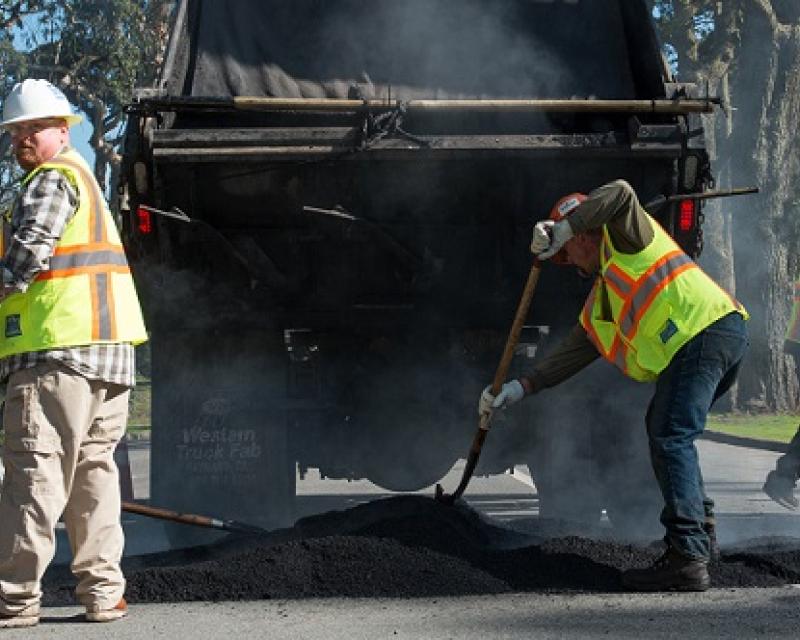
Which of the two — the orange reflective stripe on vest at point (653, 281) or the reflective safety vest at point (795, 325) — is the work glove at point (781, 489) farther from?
the orange reflective stripe on vest at point (653, 281)

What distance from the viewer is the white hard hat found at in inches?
208

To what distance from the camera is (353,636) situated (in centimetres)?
476

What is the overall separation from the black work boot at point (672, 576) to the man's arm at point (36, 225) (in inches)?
91.6

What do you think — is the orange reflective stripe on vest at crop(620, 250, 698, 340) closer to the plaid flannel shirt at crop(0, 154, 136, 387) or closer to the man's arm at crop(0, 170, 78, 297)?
the plaid flannel shirt at crop(0, 154, 136, 387)

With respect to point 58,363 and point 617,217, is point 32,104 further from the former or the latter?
point 617,217

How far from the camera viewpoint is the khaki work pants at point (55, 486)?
506 centimetres

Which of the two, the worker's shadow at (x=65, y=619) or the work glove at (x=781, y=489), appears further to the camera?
the work glove at (x=781, y=489)

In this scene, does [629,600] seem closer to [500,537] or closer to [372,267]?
[500,537]

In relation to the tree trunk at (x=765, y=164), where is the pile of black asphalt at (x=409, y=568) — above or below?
below

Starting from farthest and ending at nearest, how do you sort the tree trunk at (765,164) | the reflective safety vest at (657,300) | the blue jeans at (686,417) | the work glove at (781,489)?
the tree trunk at (765,164) → the work glove at (781,489) → the reflective safety vest at (657,300) → the blue jeans at (686,417)

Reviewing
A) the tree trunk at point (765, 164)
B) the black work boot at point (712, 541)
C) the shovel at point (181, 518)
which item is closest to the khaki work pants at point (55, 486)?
the shovel at point (181, 518)

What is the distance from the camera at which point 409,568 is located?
5.66 m

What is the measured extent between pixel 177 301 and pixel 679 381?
281 cm

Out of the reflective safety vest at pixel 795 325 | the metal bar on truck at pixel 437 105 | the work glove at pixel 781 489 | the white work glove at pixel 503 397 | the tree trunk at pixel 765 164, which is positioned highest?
the tree trunk at pixel 765 164
